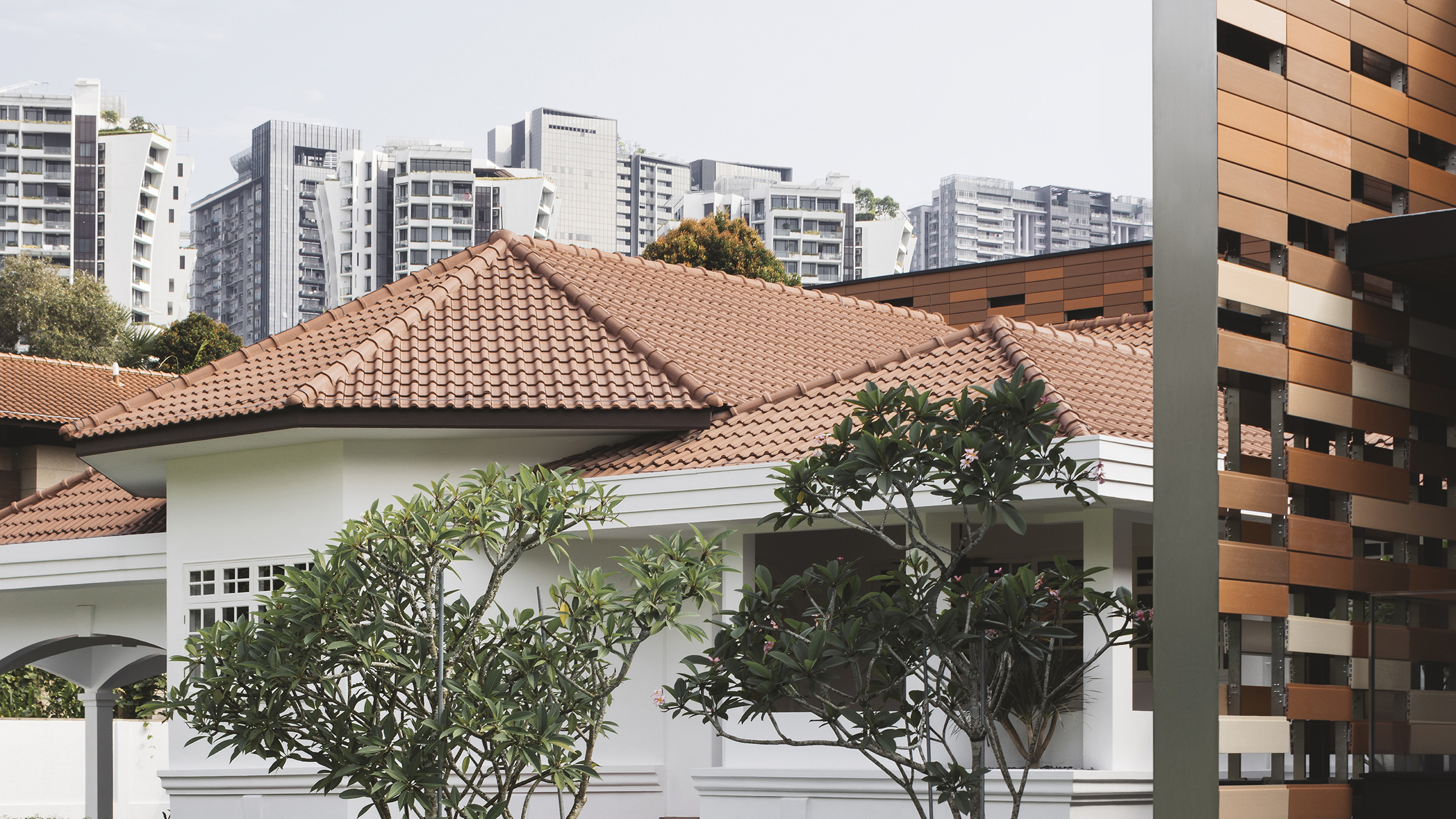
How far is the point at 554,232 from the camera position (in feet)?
436

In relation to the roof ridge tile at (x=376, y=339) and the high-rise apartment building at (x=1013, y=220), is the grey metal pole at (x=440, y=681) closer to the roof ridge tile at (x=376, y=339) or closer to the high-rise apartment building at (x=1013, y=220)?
the roof ridge tile at (x=376, y=339)

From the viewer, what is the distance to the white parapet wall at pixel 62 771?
2594 cm

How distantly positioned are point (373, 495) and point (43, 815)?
54.5 feet

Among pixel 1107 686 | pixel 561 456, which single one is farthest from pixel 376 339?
pixel 1107 686

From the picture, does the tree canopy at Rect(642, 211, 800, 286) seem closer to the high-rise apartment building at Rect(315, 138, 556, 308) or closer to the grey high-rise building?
the high-rise apartment building at Rect(315, 138, 556, 308)

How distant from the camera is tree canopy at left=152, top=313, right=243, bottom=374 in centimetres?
4800

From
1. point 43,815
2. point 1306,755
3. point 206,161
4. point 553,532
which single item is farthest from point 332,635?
point 206,161

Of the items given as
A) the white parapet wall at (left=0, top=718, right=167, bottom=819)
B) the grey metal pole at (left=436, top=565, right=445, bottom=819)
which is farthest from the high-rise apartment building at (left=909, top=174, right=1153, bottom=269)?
the grey metal pole at (left=436, top=565, right=445, bottom=819)

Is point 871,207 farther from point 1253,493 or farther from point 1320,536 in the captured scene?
point 1253,493

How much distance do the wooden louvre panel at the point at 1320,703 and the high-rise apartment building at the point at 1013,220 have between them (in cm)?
14102

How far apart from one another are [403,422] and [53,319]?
44.8 metres

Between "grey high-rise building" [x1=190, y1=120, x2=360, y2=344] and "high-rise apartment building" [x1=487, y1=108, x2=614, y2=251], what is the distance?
20724 millimetres

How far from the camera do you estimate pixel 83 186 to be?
9762 cm

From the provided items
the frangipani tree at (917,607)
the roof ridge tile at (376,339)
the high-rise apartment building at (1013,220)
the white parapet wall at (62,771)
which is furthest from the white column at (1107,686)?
the high-rise apartment building at (1013,220)
